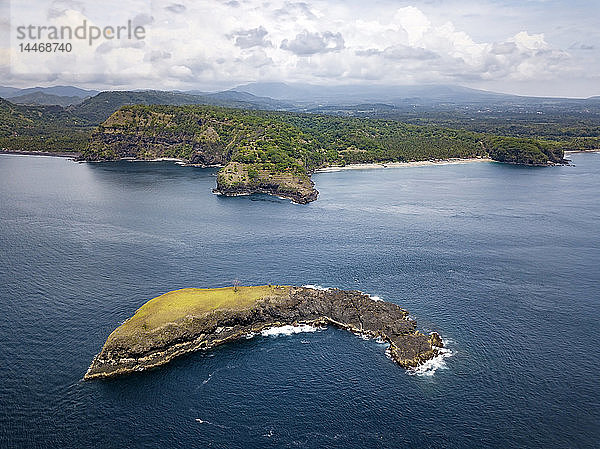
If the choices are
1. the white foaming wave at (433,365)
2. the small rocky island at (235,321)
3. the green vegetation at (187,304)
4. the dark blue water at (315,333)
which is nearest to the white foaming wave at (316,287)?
the dark blue water at (315,333)

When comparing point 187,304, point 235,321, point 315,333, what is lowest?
point 315,333

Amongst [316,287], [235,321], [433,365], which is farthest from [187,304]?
[433,365]

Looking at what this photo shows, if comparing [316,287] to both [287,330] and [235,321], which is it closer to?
[287,330]

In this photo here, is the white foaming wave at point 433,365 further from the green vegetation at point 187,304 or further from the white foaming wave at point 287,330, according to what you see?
the green vegetation at point 187,304

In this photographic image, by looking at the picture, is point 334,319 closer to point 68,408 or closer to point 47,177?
point 68,408

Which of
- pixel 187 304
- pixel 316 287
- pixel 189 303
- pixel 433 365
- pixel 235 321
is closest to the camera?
pixel 433 365

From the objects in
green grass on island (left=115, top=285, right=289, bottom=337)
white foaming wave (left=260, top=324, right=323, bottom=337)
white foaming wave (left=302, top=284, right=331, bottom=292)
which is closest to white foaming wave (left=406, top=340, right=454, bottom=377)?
white foaming wave (left=260, top=324, right=323, bottom=337)
